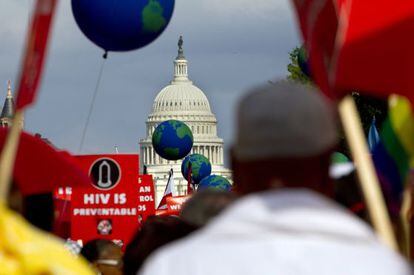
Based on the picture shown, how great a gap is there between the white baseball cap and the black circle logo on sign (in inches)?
506

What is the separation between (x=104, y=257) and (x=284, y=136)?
649cm

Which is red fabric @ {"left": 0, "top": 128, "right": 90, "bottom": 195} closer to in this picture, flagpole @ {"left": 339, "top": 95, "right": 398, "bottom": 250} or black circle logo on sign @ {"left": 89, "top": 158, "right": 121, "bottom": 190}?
flagpole @ {"left": 339, "top": 95, "right": 398, "bottom": 250}

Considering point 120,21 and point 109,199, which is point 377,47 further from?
point 109,199

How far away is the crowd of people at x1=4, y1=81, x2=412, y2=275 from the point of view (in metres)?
3.82

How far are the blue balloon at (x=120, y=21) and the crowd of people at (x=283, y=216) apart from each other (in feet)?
24.9

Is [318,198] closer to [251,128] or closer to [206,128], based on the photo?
[251,128]

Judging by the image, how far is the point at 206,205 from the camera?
5320 mm

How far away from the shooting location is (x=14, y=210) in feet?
17.7

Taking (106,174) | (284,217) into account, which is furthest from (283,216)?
(106,174)

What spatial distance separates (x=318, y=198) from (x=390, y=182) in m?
2.73

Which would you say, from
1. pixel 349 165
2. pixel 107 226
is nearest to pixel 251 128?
pixel 349 165

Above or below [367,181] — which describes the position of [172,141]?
above

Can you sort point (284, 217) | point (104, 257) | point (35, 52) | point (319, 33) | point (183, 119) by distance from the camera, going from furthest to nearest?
point (183, 119), point (104, 257), point (319, 33), point (35, 52), point (284, 217)

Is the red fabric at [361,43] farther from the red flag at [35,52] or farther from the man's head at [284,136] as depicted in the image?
the man's head at [284,136]
